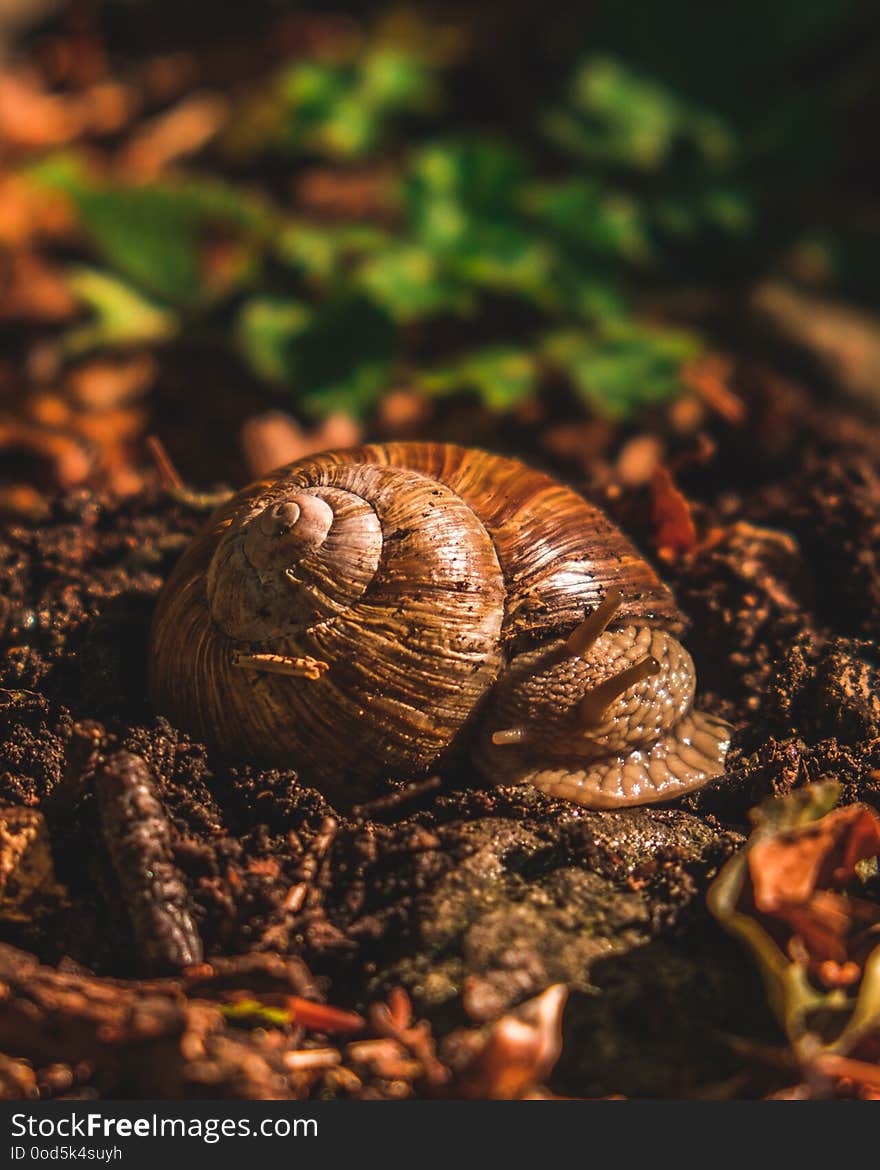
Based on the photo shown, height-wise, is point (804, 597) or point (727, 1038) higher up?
point (804, 597)

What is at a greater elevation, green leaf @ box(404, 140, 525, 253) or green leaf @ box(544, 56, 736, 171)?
green leaf @ box(544, 56, 736, 171)

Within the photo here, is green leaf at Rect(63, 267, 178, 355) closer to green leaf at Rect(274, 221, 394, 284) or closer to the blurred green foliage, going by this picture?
the blurred green foliage

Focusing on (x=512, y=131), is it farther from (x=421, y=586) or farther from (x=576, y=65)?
(x=421, y=586)

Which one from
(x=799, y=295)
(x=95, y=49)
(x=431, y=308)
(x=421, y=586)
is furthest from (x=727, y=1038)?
(x=95, y=49)

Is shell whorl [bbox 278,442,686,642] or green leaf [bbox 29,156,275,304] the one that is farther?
green leaf [bbox 29,156,275,304]

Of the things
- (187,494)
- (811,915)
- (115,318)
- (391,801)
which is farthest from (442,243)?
(811,915)

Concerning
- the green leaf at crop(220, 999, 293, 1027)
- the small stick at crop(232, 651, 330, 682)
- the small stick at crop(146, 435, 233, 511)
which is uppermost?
the small stick at crop(232, 651, 330, 682)

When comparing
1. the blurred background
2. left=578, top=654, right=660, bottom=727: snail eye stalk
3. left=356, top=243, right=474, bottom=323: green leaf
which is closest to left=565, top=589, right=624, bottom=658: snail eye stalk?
left=578, top=654, right=660, bottom=727: snail eye stalk

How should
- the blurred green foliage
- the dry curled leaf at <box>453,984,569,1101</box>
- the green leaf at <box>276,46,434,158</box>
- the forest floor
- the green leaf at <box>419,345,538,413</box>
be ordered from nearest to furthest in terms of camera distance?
the dry curled leaf at <box>453,984,569,1101</box>
the forest floor
the green leaf at <box>419,345,538,413</box>
the blurred green foliage
the green leaf at <box>276,46,434,158</box>

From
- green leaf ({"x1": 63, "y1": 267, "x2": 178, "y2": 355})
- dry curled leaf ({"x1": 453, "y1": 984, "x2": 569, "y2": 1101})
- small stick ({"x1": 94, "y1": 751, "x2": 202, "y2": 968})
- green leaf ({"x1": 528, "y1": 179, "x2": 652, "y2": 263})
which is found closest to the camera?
dry curled leaf ({"x1": 453, "y1": 984, "x2": 569, "y2": 1101})
